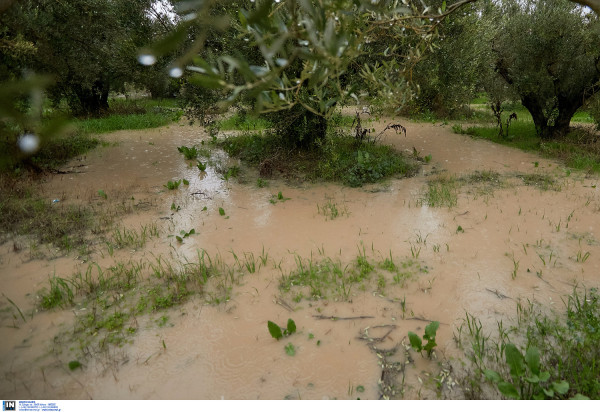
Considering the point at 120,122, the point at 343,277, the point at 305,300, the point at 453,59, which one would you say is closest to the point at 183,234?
the point at 305,300

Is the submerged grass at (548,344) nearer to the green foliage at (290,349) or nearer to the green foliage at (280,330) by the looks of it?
the green foliage at (290,349)

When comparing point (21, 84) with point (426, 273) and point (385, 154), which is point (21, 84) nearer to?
point (426, 273)

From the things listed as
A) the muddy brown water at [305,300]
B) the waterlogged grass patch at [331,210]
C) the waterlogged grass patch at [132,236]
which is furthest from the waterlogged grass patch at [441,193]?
the waterlogged grass patch at [132,236]

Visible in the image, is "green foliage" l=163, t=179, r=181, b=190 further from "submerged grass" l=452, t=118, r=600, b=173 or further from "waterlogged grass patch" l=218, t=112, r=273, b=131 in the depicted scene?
"submerged grass" l=452, t=118, r=600, b=173

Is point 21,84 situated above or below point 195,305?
above

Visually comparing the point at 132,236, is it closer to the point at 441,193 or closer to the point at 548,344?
the point at 548,344

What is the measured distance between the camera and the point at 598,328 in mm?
3631

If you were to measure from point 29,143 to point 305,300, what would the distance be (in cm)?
340

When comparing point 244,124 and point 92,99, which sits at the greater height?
point 92,99

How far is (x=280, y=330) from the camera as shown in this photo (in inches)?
152

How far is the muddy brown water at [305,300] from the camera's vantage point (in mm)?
3436

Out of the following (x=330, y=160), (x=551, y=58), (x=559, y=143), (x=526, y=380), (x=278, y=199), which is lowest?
(x=526, y=380)

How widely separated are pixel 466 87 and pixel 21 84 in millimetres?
11708

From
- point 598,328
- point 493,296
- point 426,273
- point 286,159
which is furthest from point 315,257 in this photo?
point 286,159
